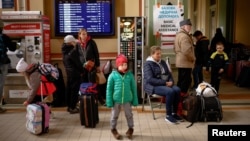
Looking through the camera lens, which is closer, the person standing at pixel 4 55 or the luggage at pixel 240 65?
the person standing at pixel 4 55

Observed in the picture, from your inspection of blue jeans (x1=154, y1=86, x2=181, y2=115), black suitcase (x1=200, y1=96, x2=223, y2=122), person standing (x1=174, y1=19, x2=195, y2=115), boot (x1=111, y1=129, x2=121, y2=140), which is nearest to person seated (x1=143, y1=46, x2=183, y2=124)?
blue jeans (x1=154, y1=86, x2=181, y2=115)

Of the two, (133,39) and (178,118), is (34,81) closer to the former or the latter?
(133,39)

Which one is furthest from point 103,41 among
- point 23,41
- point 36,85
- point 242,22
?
point 242,22

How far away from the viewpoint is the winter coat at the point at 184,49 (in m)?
5.92

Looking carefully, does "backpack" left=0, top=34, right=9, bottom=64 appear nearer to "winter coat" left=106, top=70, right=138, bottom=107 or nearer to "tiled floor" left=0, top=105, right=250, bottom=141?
"tiled floor" left=0, top=105, right=250, bottom=141

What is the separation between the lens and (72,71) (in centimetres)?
575

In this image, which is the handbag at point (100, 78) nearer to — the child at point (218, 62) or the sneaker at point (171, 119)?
the sneaker at point (171, 119)

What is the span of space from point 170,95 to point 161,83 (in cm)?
24

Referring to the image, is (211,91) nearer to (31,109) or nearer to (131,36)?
(131,36)

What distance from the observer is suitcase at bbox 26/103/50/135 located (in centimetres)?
460

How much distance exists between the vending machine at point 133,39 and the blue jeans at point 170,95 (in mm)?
1104

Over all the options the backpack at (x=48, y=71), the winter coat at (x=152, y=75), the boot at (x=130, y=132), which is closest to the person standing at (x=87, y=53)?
the backpack at (x=48, y=71)

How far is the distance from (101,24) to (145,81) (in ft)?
5.94

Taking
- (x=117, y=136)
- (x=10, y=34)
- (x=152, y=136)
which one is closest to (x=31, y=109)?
(x=117, y=136)
